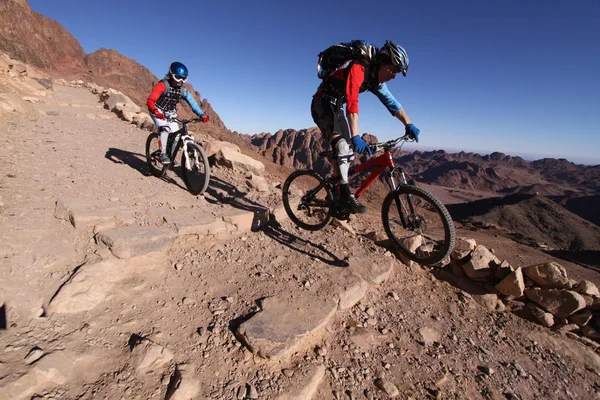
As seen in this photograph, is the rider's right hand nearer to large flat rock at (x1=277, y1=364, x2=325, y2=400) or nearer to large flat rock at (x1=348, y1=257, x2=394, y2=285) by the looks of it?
large flat rock at (x1=348, y1=257, x2=394, y2=285)

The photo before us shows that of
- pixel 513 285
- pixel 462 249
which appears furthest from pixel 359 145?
pixel 513 285

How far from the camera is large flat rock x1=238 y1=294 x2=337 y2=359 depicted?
267cm

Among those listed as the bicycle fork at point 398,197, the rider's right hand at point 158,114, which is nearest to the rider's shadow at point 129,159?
the rider's right hand at point 158,114

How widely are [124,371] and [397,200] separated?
3666mm

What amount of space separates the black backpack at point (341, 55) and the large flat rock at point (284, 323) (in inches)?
125

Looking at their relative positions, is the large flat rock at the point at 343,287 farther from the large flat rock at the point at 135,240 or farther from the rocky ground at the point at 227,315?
the large flat rock at the point at 135,240

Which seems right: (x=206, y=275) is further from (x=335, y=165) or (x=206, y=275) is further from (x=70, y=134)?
(x=70, y=134)

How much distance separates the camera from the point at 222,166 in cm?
752

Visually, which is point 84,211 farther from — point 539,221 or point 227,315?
point 539,221

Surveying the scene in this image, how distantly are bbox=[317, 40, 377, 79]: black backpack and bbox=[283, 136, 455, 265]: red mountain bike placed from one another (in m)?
1.18

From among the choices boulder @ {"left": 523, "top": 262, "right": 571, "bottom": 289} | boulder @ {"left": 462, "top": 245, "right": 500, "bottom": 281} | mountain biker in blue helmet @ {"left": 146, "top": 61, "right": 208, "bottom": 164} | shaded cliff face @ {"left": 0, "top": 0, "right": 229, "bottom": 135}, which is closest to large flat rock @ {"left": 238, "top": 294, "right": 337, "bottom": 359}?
boulder @ {"left": 462, "top": 245, "right": 500, "bottom": 281}

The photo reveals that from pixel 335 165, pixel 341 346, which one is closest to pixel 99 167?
pixel 335 165

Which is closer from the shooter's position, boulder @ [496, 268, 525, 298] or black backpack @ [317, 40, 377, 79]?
black backpack @ [317, 40, 377, 79]

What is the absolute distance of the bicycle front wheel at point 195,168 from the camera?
5.63 m
